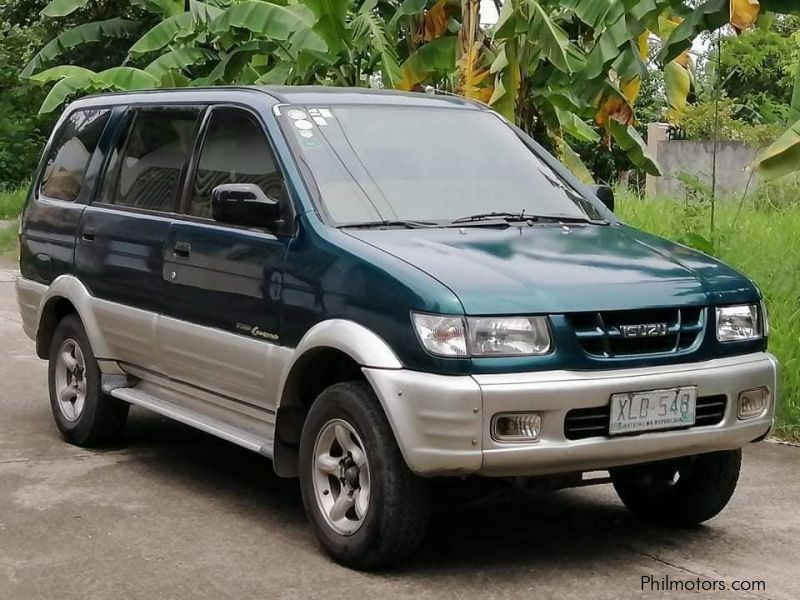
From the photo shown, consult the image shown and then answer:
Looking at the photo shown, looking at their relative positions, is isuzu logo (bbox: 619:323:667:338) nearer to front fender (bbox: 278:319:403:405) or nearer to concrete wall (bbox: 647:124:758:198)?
front fender (bbox: 278:319:403:405)

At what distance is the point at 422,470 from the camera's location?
15.4 feet

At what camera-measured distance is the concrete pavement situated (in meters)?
4.90

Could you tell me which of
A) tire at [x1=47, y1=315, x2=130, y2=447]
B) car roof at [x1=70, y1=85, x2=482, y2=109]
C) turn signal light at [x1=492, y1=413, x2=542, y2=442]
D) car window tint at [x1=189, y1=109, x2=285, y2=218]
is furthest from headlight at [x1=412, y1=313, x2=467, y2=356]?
tire at [x1=47, y1=315, x2=130, y2=447]

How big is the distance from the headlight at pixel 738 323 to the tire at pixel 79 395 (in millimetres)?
3361

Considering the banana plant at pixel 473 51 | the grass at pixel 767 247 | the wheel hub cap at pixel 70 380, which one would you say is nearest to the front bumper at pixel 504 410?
the wheel hub cap at pixel 70 380

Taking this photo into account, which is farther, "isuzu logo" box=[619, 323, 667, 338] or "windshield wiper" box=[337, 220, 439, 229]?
"windshield wiper" box=[337, 220, 439, 229]

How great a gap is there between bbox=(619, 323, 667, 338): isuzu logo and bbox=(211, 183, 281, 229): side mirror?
1604 millimetres

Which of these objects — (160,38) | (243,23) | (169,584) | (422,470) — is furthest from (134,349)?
(160,38)

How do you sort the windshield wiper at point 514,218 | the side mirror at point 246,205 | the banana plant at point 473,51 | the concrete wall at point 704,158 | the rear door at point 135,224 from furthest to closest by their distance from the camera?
1. the concrete wall at point 704,158
2. the banana plant at point 473,51
3. the rear door at point 135,224
4. the windshield wiper at point 514,218
5. the side mirror at point 246,205

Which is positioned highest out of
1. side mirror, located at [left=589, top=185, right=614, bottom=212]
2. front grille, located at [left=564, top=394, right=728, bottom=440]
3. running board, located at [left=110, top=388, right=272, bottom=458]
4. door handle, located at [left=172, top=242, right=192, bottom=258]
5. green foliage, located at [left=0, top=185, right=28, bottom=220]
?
side mirror, located at [left=589, top=185, right=614, bottom=212]

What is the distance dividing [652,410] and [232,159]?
2413mm

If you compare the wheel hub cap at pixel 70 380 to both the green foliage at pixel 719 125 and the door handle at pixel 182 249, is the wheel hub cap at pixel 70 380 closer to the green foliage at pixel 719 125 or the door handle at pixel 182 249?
the door handle at pixel 182 249

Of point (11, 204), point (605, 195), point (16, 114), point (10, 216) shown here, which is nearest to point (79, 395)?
point (605, 195)

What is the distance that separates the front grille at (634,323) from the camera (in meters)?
4.83
